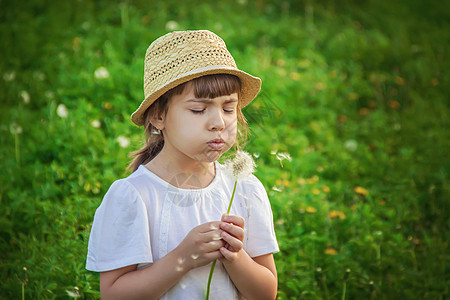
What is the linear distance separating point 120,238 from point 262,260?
0.54 meters

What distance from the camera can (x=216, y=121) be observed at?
1.74 metres

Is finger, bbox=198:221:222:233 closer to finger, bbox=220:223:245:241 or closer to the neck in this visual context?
finger, bbox=220:223:245:241

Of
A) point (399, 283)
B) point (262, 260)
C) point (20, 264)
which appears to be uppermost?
point (262, 260)

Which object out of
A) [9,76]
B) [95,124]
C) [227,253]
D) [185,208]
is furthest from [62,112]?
[227,253]

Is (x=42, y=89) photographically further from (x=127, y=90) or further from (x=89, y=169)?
(x=89, y=169)

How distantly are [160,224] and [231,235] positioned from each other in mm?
264

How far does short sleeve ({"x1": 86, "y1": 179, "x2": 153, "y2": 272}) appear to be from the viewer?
67.2 inches

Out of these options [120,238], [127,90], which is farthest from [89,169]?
[120,238]

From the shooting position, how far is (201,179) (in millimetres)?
1918

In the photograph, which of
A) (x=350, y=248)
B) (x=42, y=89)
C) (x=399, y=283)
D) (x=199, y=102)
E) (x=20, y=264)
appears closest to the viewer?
(x=199, y=102)

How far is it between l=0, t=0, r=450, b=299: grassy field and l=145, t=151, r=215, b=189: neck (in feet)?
1.02

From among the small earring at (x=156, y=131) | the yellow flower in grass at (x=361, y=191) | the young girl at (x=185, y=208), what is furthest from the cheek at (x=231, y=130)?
the yellow flower in grass at (x=361, y=191)

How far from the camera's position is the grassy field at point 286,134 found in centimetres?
268

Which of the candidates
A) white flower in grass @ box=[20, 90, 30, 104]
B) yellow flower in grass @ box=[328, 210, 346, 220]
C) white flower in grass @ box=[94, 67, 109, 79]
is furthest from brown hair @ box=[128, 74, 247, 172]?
white flower in grass @ box=[94, 67, 109, 79]
